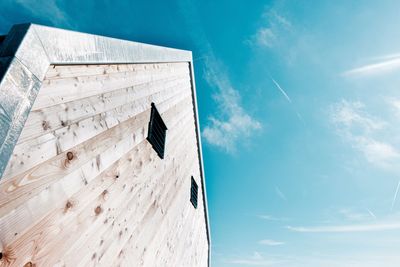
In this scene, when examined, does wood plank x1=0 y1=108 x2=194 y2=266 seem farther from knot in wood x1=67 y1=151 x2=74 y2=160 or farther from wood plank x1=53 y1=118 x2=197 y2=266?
knot in wood x1=67 y1=151 x2=74 y2=160

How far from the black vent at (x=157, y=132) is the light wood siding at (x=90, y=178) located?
18 cm

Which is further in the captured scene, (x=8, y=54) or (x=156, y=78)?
(x=156, y=78)

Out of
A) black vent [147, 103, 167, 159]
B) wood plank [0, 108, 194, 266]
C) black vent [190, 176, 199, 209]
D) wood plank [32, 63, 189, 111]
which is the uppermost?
black vent [190, 176, 199, 209]

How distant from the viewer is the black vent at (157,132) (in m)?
4.91

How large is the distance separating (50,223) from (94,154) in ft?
2.94

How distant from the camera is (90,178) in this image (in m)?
2.81

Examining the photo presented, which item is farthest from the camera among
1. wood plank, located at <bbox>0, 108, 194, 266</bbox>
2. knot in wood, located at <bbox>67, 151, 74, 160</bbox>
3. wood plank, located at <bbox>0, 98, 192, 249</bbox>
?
knot in wood, located at <bbox>67, 151, 74, 160</bbox>

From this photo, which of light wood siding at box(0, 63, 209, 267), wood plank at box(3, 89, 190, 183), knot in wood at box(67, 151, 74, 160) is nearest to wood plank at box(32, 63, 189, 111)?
light wood siding at box(0, 63, 209, 267)

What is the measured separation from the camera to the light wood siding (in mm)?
1938

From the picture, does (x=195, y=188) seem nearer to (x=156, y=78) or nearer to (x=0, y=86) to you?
(x=156, y=78)

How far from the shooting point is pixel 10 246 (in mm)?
1758

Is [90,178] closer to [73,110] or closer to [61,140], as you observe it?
[61,140]

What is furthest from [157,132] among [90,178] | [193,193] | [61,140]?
[193,193]

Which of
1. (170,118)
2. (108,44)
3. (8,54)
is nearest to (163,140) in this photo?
(170,118)
